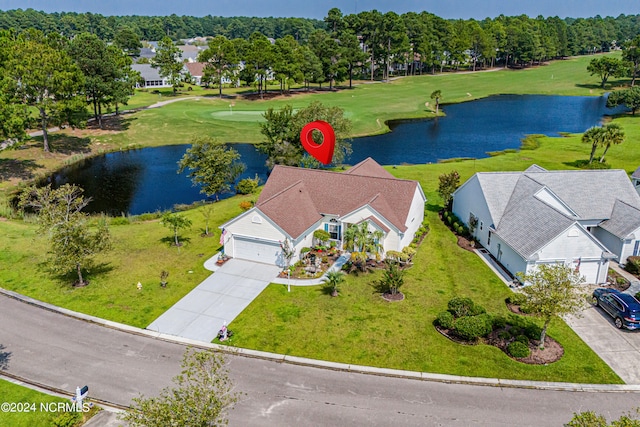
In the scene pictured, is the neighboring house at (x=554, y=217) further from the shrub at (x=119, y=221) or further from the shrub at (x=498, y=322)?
the shrub at (x=119, y=221)

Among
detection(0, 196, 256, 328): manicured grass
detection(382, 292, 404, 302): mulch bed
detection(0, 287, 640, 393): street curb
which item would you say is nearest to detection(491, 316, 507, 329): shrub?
detection(0, 287, 640, 393): street curb

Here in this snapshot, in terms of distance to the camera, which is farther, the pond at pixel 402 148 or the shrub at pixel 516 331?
the pond at pixel 402 148

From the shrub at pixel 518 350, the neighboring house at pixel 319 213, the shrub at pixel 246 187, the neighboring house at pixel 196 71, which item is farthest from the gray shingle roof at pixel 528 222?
the neighboring house at pixel 196 71

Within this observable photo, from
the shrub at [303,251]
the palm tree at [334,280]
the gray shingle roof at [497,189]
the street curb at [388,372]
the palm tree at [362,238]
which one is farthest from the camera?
the gray shingle roof at [497,189]

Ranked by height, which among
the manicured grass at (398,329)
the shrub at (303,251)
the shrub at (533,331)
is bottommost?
the manicured grass at (398,329)

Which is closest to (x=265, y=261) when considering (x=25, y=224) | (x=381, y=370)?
(x=381, y=370)

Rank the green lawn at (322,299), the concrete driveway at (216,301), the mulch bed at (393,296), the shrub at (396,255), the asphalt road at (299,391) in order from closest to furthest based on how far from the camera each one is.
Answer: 1. the asphalt road at (299,391)
2. the green lawn at (322,299)
3. the concrete driveway at (216,301)
4. the mulch bed at (393,296)
5. the shrub at (396,255)

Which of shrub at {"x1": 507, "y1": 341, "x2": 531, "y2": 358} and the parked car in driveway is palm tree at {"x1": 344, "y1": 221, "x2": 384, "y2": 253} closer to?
shrub at {"x1": 507, "y1": 341, "x2": 531, "y2": 358}
